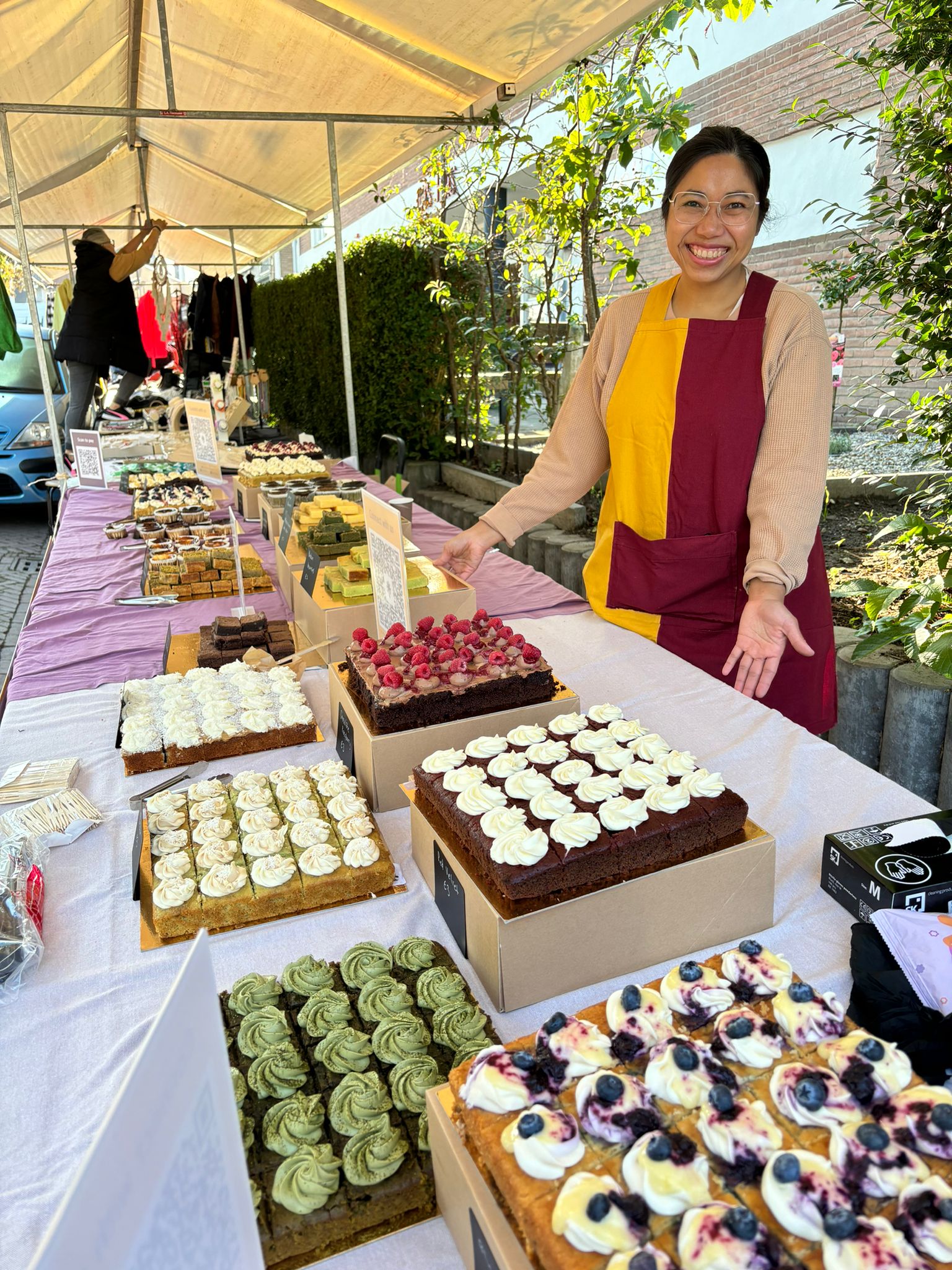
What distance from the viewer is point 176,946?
4.29 ft

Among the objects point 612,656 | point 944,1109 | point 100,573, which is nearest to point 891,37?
point 612,656

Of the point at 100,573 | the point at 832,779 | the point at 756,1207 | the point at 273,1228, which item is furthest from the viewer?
the point at 100,573

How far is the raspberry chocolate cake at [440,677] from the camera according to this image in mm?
1638

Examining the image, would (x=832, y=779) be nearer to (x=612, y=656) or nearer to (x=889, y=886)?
(x=889, y=886)

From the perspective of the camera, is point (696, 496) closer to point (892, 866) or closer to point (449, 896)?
point (892, 866)

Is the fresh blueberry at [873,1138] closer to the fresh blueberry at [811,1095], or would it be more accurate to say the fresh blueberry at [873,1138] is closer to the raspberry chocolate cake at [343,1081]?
the fresh blueberry at [811,1095]

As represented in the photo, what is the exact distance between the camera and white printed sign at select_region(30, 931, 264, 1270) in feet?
1.52

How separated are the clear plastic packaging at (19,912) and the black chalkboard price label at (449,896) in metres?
0.59

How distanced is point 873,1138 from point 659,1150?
19 cm

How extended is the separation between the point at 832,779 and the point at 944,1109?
3.16 ft

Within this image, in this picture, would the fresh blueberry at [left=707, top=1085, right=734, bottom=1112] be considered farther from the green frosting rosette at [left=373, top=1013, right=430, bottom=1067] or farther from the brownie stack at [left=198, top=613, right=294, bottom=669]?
the brownie stack at [left=198, top=613, right=294, bottom=669]

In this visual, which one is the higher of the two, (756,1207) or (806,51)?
(806,51)

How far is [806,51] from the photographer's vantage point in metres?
5.87

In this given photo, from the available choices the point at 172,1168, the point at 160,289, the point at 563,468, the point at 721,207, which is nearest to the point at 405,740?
the point at 172,1168
